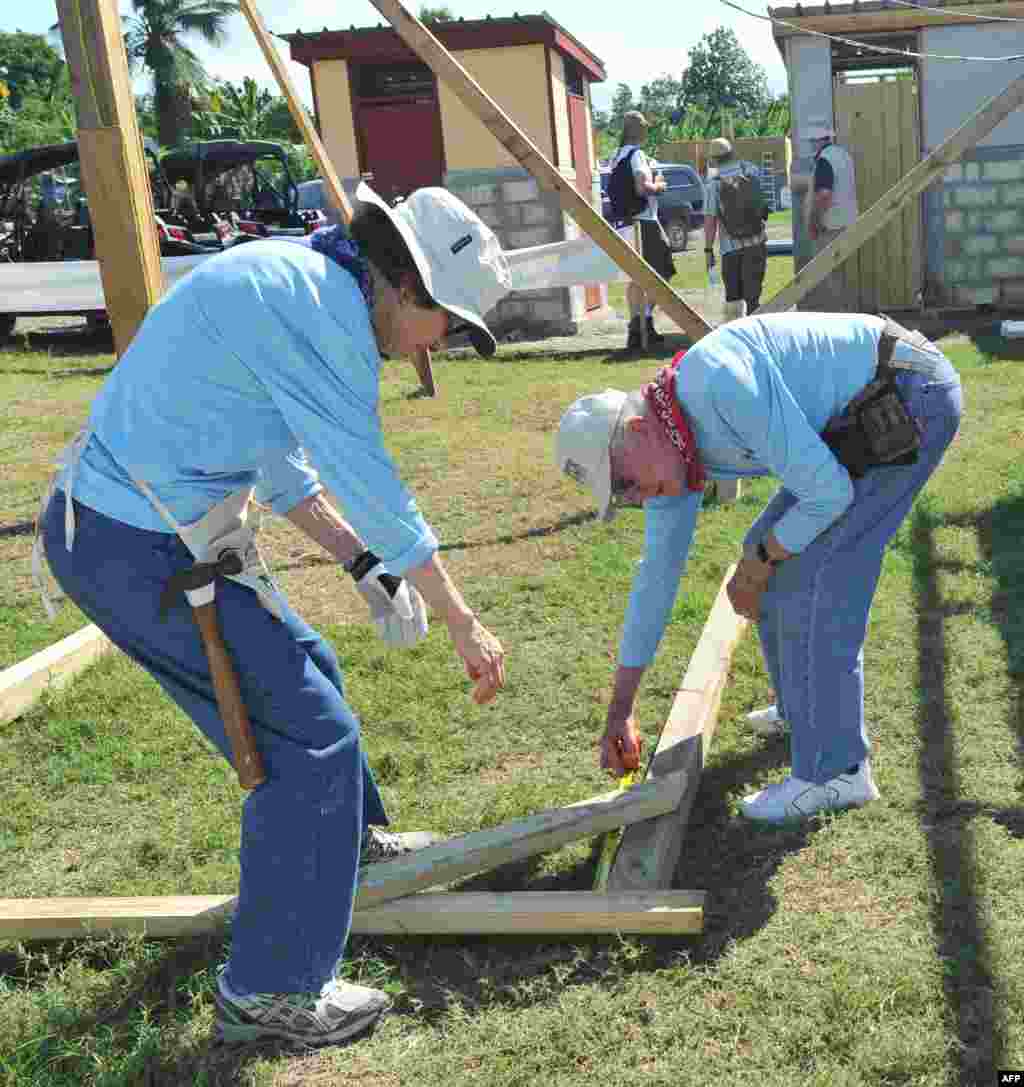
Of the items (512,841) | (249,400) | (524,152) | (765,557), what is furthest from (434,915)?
(524,152)

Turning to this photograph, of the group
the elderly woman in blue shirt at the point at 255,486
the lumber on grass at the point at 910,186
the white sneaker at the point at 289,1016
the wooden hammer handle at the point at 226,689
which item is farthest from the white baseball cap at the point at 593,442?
the lumber on grass at the point at 910,186

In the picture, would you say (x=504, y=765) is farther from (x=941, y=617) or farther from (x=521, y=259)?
(x=521, y=259)

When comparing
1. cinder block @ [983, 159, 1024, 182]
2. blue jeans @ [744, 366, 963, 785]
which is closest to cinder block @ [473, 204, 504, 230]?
cinder block @ [983, 159, 1024, 182]

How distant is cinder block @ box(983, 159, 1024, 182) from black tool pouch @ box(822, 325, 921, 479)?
10.6m

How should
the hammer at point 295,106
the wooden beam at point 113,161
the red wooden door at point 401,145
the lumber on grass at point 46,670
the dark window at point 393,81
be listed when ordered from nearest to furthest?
the lumber on grass at point 46,670 < the wooden beam at point 113,161 < the hammer at point 295,106 < the dark window at point 393,81 < the red wooden door at point 401,145

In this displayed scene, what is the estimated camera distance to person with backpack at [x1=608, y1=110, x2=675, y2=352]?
36.7 ft

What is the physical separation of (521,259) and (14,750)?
5223mm

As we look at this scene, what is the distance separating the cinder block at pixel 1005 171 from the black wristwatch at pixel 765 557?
1074cm

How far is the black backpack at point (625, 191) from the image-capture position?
11.2m

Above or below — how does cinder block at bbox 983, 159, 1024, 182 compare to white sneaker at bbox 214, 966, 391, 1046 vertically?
above

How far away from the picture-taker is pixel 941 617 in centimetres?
485

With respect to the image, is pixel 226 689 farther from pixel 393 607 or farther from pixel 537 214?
pixel 537 214

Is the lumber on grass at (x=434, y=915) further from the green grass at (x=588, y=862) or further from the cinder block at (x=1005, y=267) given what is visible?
the cinder block at (x=1005, y=267)

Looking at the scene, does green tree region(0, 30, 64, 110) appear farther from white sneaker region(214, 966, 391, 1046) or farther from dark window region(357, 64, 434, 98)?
white sneaker region(214, 966, 391, 1046)
